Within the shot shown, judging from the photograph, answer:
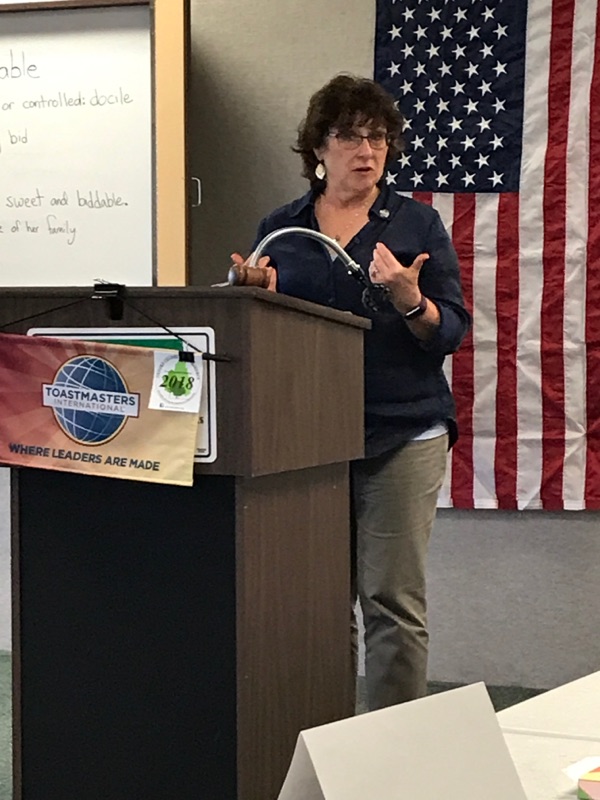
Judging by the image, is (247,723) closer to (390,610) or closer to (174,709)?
(174,709)

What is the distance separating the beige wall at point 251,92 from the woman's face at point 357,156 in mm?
920

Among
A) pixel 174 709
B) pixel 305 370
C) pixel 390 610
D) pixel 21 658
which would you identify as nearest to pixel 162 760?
pixel 174 709

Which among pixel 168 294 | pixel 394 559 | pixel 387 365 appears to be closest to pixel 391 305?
pixel 387 365

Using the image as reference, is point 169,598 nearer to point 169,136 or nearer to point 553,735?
point 553,735

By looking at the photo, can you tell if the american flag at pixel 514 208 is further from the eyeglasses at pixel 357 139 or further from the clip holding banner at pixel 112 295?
the clip holding banner at pixel 112 295

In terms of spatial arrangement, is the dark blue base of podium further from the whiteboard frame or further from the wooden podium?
the whiteboard frame

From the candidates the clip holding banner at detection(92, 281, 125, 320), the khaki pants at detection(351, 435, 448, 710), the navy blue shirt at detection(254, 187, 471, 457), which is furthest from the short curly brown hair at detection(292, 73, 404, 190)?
the clip holding banner at detection(92, 281, 125, 320)

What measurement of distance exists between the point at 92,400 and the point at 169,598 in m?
0.25

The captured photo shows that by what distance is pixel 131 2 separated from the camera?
2549 millimetres

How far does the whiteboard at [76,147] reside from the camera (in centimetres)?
262

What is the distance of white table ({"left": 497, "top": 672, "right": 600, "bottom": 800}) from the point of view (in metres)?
0.74

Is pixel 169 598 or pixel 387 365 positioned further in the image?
pixel 387 365

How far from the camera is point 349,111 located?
1897 millimetres

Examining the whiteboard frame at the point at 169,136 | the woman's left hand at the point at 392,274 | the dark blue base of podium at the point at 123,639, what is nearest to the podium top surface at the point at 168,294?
the dark blue base of podium at the point at 123,639
